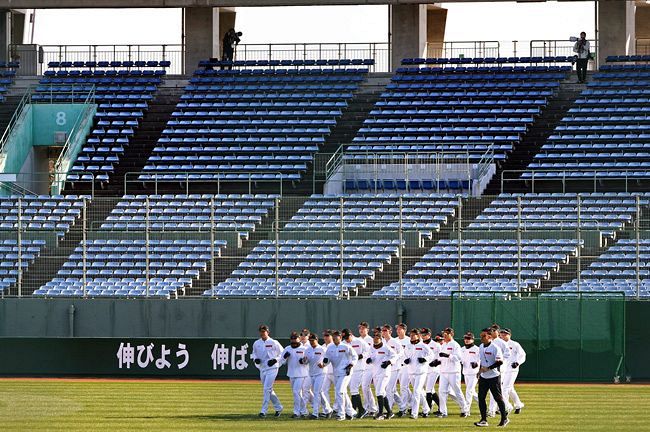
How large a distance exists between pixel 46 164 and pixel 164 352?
51.5 feet

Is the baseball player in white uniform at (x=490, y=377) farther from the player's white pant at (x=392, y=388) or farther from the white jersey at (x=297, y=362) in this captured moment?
the white jersey at (x=297, y=362)

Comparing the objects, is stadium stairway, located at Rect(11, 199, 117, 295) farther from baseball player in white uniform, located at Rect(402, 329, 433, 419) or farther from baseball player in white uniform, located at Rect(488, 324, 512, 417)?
baseball player in white uniform, located at Rect(488, 324, 512, 417)

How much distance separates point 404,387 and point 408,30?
23620 mm

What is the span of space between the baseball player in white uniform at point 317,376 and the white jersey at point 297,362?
0.11m

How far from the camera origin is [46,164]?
152 ft

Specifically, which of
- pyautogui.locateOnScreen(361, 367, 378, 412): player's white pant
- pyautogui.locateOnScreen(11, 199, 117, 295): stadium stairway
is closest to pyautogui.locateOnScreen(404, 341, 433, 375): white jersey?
pyautogui.locateOnScreen(361, 367, 378, 412): player's white pant

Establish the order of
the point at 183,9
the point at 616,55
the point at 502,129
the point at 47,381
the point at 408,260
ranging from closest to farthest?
the point at 47,381, the point at 408,260, the point at 502,129, the point at 616,55, the point at 183,9

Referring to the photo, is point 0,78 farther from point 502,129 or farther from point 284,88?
point 502,129

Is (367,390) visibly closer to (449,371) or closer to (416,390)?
(416,390)

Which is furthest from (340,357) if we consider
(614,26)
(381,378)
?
(614,26)

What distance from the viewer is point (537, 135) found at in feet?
140

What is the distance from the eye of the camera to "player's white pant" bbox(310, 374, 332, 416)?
24.4m

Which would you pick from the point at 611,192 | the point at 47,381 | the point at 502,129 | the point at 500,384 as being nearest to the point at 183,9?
the point at 502,129

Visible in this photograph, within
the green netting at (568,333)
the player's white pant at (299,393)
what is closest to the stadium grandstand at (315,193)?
the green netting at (568,333)
